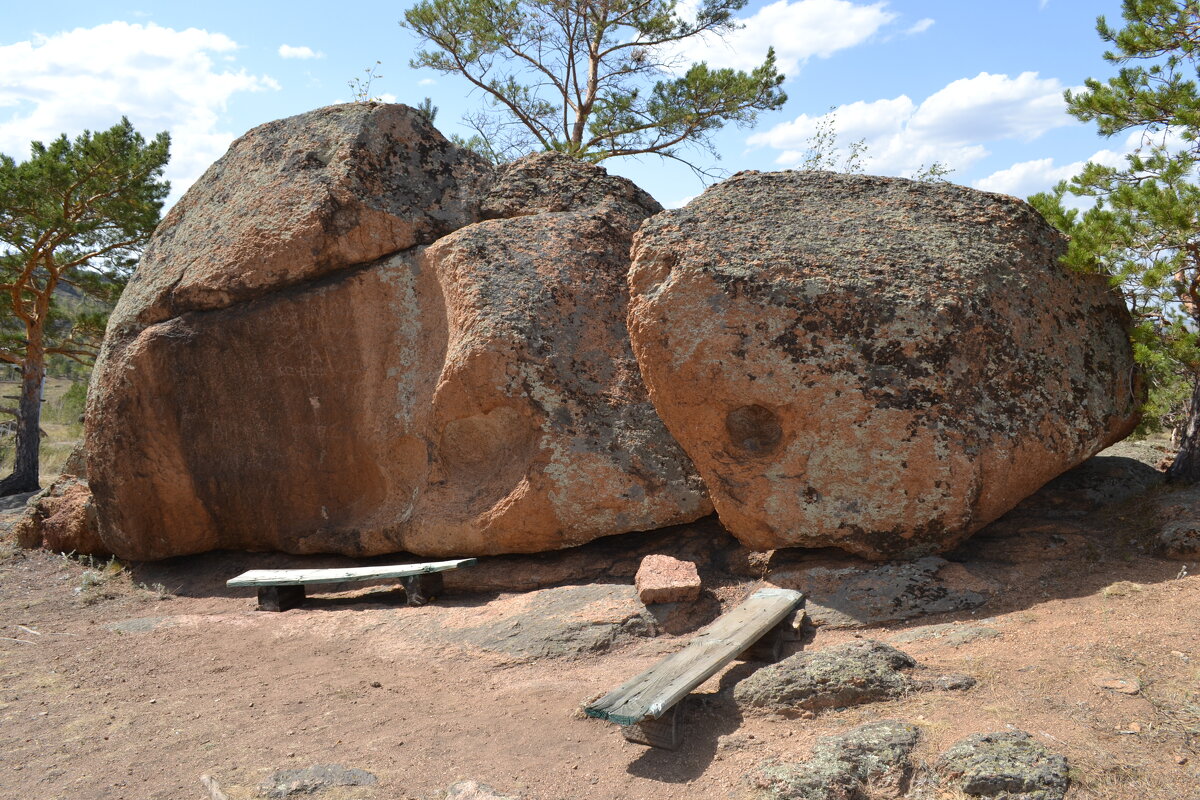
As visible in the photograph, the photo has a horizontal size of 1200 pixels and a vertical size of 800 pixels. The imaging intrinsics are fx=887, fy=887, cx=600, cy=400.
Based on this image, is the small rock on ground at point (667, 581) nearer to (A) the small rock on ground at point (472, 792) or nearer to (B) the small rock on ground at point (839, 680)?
(B) the small rock on ground at point (839, 680)

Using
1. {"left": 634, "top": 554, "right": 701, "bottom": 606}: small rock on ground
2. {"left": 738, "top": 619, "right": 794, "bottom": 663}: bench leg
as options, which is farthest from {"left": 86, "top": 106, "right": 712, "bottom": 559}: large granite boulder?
{"left": 738, "top": 619, "right": 794, "bottom": 663}: bench leg

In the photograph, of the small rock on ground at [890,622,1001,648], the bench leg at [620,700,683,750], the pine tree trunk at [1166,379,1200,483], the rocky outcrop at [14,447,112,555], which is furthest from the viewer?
the rocky outcrop at [14,447,112,555]

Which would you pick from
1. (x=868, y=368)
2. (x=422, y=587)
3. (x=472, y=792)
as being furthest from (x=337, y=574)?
(x=868, y=368)

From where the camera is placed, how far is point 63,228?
1169 cm

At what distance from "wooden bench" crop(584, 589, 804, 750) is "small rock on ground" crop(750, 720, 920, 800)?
1.42ft

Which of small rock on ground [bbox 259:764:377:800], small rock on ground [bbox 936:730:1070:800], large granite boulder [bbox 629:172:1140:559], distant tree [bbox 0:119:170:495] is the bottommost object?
small rock on ground [bbox 259:764:377:800]

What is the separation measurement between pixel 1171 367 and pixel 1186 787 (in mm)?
2839

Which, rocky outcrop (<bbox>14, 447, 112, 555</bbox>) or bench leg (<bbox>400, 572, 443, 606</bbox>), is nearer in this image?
bench leg (<bbox>400, 572, 443, 606</bbox>)

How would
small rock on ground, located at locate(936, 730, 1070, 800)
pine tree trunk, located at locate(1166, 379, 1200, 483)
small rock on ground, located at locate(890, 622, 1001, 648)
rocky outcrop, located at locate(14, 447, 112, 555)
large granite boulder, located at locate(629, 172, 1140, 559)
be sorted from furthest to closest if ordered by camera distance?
1. rocky outcrop, located at locate(14, 447, 112, 555)
2. pine tree trunk, located at locate(1166, 379, 1200, 483)
3. large granite boulder, located at locate(629, 172, 1140, 559)
4. small rock on ground, located at locate(890, 622, 1001, 648)
5. small rock on ground, located at locate(936, 730, 1070, 800)

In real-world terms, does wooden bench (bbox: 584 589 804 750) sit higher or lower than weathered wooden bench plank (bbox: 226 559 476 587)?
lower

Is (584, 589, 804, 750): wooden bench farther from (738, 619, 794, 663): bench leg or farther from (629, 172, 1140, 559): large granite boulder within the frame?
(629, 172, 1140, 559): large granite boulder

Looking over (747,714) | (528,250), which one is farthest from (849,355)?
(528,250)

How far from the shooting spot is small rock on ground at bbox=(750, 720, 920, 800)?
2.88 m

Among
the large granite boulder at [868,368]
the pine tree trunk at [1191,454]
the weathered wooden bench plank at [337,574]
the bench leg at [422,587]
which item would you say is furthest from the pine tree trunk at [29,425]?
the pine tree trunk at [1191,454]
